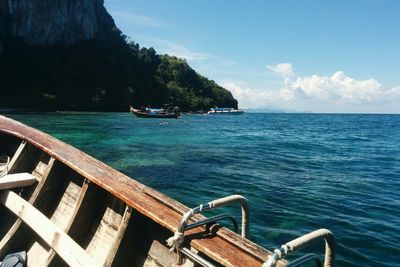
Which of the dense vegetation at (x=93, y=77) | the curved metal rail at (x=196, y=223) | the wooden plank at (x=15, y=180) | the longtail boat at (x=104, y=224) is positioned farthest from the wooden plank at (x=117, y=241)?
the dense vegetation at (x=93, y=77)

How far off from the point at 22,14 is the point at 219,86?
10237 cm

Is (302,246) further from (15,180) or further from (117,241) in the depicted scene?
(15,180)

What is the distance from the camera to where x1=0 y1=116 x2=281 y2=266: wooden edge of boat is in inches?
126

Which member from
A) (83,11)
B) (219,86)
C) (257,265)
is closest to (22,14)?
(83,11)

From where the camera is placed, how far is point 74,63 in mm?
87125

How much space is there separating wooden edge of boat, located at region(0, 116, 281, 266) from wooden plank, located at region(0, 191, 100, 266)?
32 centimetres

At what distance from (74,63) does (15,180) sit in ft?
292

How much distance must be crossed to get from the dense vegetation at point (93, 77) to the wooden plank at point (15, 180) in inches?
2511

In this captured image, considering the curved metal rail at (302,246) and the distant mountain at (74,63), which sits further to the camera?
the distant mountain at (74,63)

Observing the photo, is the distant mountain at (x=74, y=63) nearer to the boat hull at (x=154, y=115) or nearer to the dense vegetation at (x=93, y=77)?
the dense vegetation at (x=93, y=77)

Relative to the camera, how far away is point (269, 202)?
38.1 ft

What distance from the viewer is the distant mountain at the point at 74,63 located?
70812 mm

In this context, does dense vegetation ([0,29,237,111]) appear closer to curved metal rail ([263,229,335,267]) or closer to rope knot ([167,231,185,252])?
rope knot ([167,231,185,252])

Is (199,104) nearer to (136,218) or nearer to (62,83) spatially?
(62,83)
